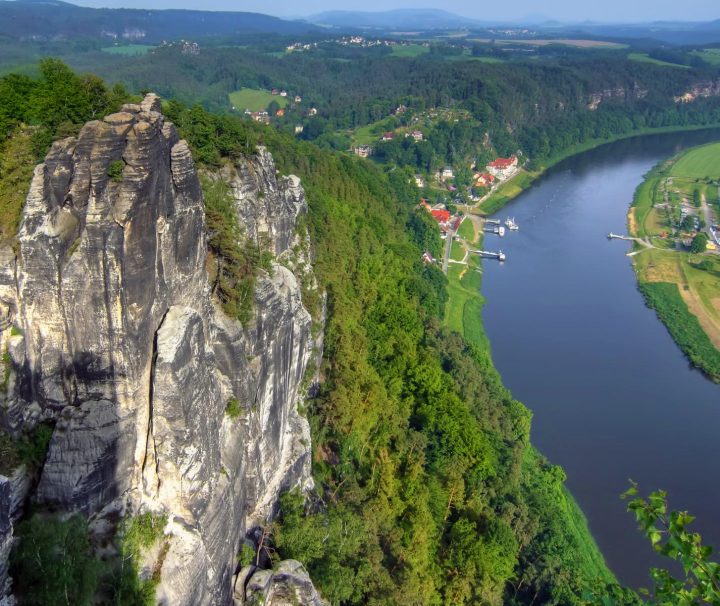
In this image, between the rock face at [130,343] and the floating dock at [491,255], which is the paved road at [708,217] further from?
the rock face at [130,343]

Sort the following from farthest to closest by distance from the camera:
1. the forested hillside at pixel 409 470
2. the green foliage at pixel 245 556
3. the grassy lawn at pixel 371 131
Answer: the grassy lawn at pixel 371 131
the forested hillside at pixel 409 470
the green foliage at pixel 245 556

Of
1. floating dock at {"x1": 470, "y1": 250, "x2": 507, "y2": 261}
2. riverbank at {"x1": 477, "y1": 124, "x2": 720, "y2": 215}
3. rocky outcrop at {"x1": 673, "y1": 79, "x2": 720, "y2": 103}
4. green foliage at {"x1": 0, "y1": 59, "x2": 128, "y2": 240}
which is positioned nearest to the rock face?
green foliage at {"x1": 0, "y1": 59, "x2": 128, "y2": 240}

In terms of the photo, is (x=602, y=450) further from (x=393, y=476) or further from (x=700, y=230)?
(x=700, y=230)

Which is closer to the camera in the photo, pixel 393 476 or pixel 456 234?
pixel 393 476

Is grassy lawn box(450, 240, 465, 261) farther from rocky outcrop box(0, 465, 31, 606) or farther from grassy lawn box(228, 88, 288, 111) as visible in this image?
grassy lawn box(228, 88, 288, 111)

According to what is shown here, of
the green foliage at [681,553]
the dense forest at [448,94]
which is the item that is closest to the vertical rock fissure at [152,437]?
the green foliage at [681,553]

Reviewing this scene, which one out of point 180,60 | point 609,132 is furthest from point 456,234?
point 180,60
